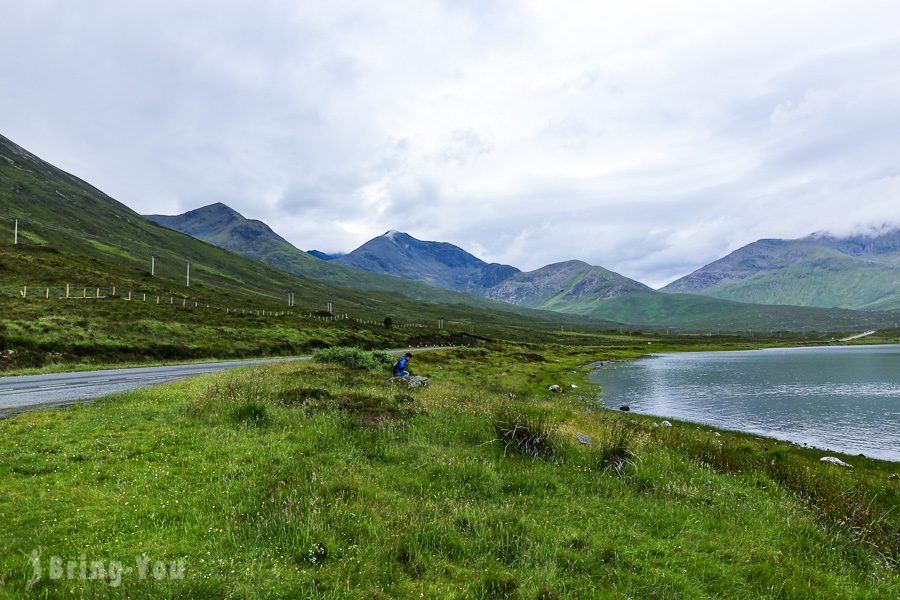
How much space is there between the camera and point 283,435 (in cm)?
1241

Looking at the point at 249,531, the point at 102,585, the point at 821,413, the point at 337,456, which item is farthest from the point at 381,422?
the point at 821,413

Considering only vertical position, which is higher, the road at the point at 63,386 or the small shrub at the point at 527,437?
the road at the point at 63,386

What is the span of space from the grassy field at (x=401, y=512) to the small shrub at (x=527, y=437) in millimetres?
56

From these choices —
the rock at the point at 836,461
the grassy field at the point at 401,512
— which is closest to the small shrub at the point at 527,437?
the grassy field at the point at 401,512

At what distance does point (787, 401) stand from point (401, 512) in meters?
53.2

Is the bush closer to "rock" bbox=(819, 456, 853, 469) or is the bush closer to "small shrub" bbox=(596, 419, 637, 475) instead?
"small shrub" bbox=(596, 419, 637, 475)

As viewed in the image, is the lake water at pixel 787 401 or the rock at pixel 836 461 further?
the lake water at pixel 787 401

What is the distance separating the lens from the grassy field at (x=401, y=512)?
21.4ft


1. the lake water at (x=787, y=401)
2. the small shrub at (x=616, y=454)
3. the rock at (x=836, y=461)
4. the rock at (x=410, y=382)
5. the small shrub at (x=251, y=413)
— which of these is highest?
the small shrub at (x=251, y=413)

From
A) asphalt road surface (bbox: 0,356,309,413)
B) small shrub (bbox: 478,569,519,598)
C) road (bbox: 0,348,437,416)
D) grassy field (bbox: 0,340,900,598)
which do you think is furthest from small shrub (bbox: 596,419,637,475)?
asphalt road surface (bbox: 0,356,309,413)

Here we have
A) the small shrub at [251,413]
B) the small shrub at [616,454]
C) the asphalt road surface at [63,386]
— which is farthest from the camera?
the asphalt road surface at [63,386]

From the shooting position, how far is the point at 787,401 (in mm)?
46812

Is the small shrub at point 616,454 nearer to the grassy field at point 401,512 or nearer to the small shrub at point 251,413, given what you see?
the grassy field at point 401,512

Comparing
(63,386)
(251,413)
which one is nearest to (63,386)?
(63,386)
